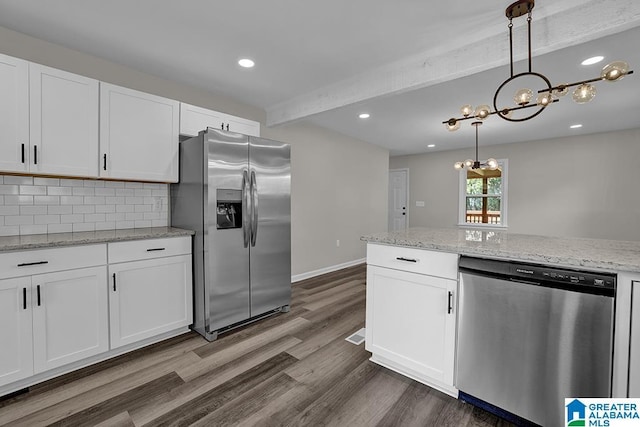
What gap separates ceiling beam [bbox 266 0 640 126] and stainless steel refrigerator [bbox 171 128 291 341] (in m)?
0.85

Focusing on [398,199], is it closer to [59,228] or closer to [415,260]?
[415,260]

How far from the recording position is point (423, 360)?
6.23ft

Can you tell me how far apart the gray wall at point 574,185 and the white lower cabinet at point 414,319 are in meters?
5.17

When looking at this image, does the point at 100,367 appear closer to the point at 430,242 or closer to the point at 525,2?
the point at 430,242

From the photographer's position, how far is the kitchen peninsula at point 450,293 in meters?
1.28

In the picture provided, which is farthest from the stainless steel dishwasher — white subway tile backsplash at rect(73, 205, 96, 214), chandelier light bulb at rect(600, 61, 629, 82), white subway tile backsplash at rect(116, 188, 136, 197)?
white subway tile backsplash at rect(73, 205, 96, 214)

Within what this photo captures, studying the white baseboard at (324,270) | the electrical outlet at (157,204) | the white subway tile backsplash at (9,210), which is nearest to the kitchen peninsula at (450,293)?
the electrical outlet at (157,204)

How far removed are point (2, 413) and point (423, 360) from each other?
8.33 ft

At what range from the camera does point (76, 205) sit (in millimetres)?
2471

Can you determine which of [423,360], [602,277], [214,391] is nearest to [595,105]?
[602,277]

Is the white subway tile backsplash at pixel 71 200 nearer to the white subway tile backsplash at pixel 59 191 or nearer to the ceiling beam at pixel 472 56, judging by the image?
the white subway tile backsplash at pixel 59 191

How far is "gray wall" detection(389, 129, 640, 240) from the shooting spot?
4801mm

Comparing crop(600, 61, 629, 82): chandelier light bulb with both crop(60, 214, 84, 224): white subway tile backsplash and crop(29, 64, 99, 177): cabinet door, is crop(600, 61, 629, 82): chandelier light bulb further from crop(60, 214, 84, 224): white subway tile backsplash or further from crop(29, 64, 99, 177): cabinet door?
crop(60, 214, 84, 224): white subway tile backsplash

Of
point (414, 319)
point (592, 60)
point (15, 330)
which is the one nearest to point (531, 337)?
point (414, 319)
